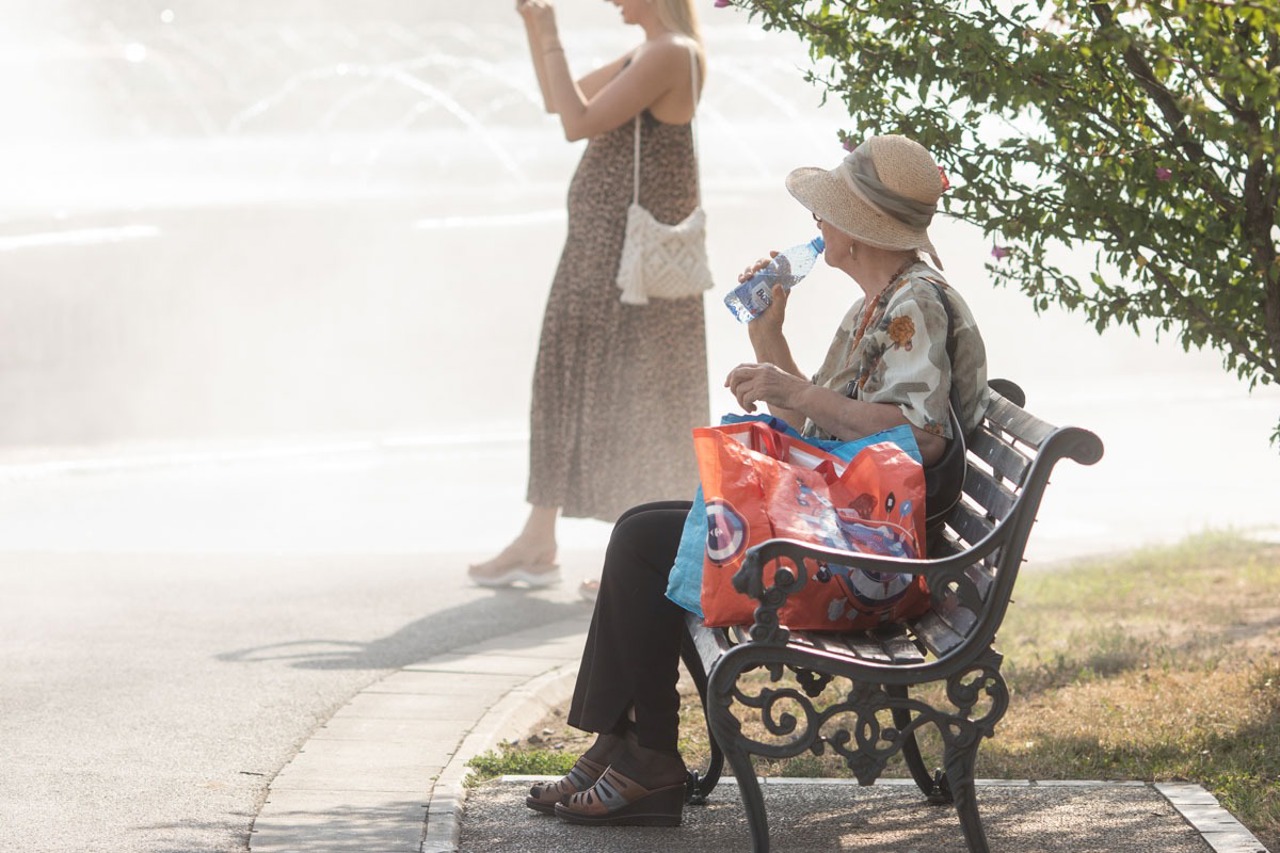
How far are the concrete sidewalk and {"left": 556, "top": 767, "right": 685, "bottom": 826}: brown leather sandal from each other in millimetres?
25

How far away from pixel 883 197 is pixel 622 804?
1.36 meters

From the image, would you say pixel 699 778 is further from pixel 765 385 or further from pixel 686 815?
pixel 765 385

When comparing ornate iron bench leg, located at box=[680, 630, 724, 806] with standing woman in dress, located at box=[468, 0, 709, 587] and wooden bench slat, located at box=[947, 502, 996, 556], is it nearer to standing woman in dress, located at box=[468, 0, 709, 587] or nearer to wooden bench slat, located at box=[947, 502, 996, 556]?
wooden bench slat, located at box=[947, 502, 996, 556]

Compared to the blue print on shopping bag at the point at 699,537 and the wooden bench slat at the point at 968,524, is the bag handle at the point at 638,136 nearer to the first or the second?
the wooden bench slat at the point at 968,524

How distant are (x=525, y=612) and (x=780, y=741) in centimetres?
165

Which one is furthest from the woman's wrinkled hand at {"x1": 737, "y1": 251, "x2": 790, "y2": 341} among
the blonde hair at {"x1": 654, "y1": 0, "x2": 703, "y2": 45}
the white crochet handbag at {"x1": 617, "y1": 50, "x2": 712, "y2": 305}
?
the blonde hair at {"x1": 654, "y1": 0, "x2": 703, "y2": 45}

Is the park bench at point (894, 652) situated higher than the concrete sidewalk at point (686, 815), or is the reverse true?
the park bench at point (894, 652)

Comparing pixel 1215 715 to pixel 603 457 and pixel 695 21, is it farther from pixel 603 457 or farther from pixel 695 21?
pixel 695 21

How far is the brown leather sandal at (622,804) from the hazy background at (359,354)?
3839 millimetres

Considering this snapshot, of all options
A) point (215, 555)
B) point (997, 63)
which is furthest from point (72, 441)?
point (997, 63)

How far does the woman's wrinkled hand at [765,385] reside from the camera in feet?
12.0

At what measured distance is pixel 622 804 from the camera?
12.4 feet

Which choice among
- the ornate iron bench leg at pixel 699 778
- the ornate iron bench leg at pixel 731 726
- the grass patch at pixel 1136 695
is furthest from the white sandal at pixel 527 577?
the ornate iron bench leg at pixel 731 726

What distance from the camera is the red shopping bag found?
330cm
